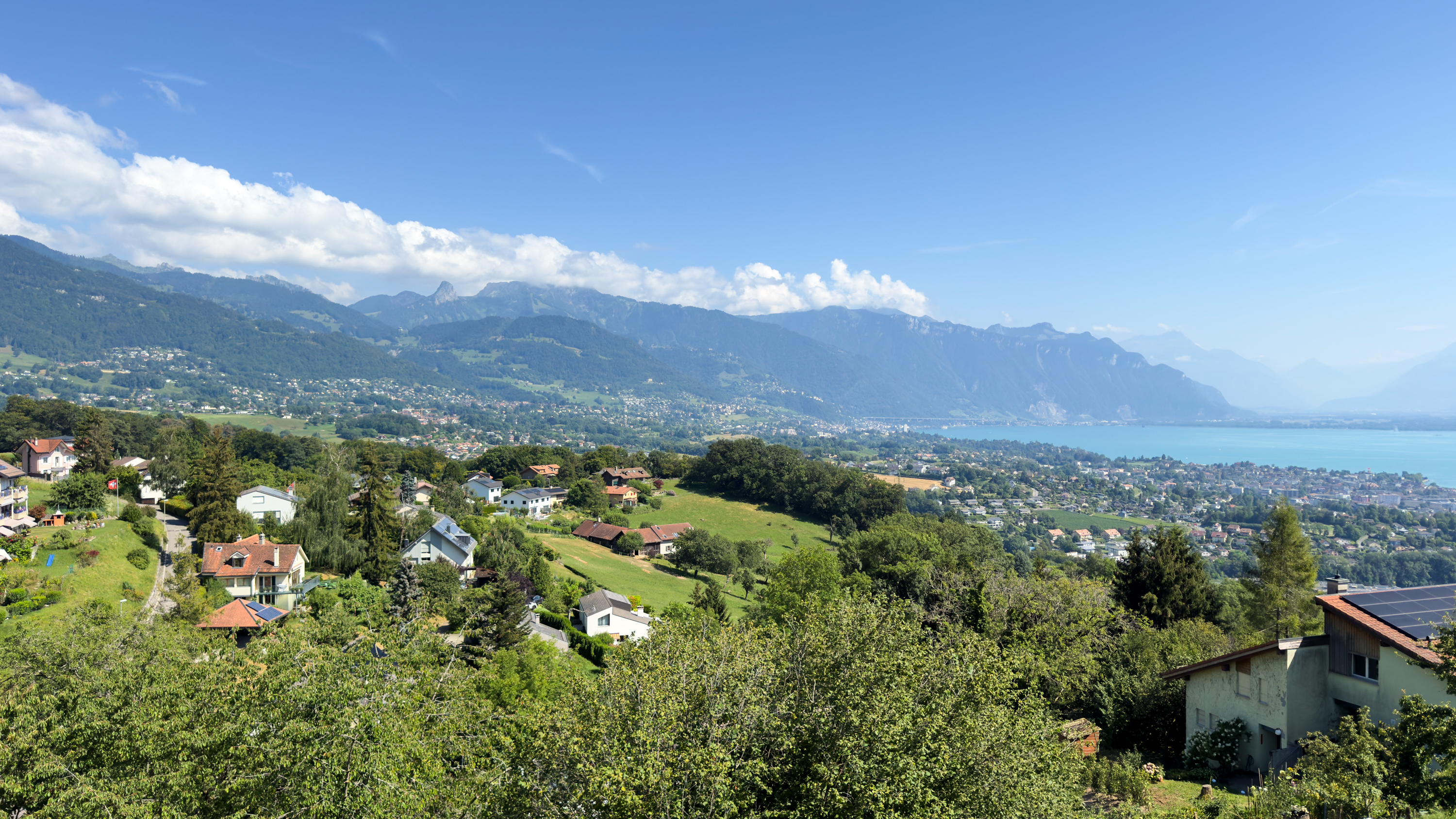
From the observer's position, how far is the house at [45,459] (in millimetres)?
51219

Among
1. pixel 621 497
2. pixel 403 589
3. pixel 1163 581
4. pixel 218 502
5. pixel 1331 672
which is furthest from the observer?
pixel 621 497

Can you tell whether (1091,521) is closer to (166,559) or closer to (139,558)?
(166,559)

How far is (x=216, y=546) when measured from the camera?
35.2 meters

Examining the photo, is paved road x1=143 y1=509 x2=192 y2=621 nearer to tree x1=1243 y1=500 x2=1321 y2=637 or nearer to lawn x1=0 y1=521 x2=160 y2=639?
lawn x1=0 y1=521 x2=160 y2=639

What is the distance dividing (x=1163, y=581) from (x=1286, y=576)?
15.4ft

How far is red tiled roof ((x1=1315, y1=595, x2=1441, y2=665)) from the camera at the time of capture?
486 inches

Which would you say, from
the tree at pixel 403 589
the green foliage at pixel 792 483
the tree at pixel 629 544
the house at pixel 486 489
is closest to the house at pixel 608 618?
the tree at pixel 403 589

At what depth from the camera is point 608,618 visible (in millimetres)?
35906

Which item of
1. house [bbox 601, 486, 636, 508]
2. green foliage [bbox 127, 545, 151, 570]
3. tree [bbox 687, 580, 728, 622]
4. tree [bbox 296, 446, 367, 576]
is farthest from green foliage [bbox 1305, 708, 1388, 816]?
house [bbox 601, 486, 636, 508]

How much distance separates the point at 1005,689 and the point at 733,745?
197 inches

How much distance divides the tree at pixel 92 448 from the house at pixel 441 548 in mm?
26705

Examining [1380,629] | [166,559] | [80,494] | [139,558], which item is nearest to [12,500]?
[80,494]

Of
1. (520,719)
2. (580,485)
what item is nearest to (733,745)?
(520,719)

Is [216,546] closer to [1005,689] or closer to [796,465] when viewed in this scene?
[1005,689]
